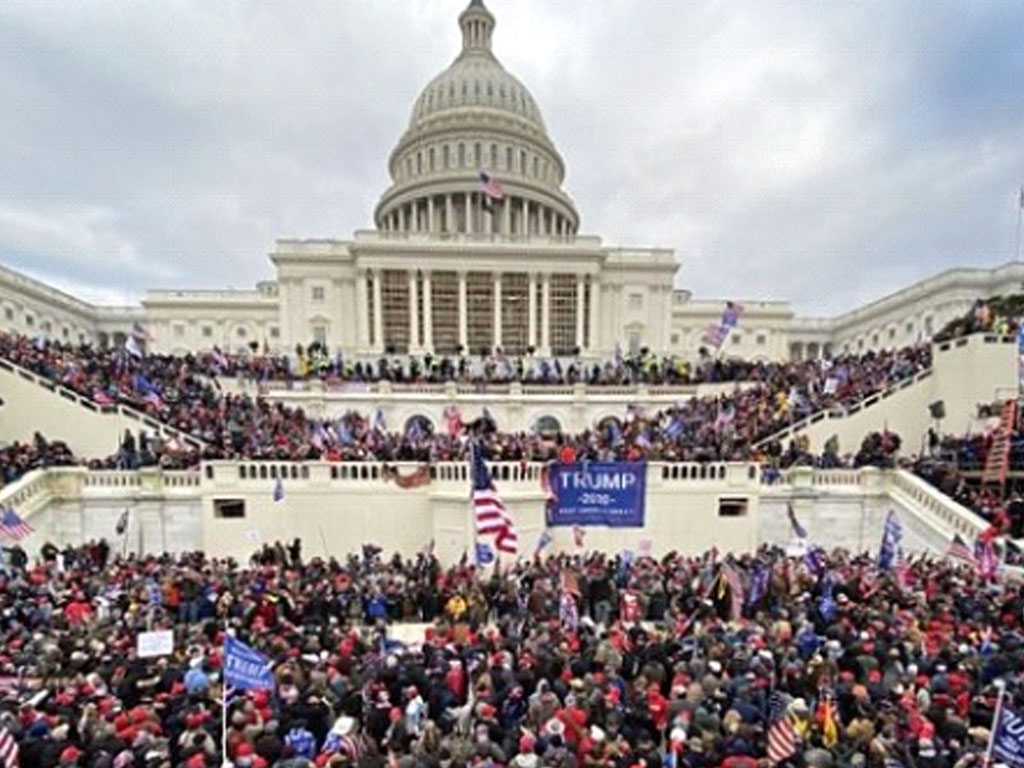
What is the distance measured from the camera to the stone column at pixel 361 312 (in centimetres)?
5459

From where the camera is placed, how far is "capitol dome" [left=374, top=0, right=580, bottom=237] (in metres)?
71.8

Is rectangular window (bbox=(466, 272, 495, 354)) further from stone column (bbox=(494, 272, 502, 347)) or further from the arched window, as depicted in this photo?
the arched window

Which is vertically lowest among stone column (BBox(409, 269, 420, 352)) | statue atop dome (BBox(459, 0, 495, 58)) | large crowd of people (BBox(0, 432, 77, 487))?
large crowd of people (BBox(0, 432, 77, 487))

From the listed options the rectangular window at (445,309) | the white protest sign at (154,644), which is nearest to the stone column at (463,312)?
the rectangular window at (445,309)

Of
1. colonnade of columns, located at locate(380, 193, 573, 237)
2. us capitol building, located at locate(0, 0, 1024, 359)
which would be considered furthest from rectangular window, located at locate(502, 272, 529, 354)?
colonnade of columns, located at locate(380, 193, 573, 237)

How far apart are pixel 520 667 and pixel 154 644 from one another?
521 cm

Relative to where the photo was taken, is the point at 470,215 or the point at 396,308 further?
the point at 470,215

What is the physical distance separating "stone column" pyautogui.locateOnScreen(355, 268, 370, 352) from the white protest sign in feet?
152

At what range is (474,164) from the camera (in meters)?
72.5

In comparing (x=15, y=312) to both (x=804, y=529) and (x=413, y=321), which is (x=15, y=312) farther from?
(x=804, y=529)

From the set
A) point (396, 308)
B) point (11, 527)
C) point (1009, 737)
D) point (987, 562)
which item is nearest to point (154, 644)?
point (11, 527)

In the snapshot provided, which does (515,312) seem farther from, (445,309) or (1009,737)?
(1009,737)

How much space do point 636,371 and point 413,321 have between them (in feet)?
79.9

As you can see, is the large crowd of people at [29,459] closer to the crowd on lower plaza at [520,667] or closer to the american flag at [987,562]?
the crowd on lower plaza at [520,667]
